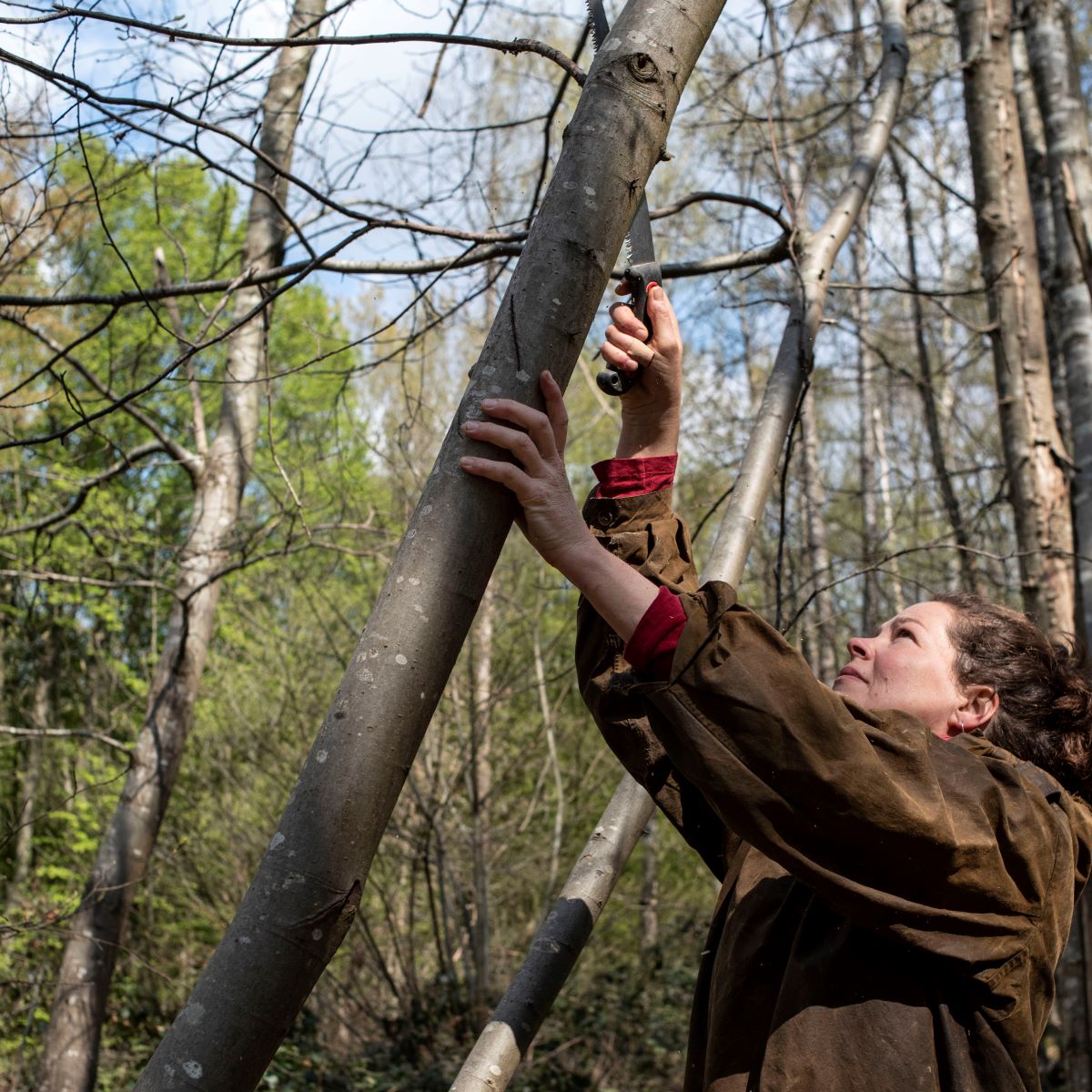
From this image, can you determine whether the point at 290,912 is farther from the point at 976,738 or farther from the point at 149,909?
the point at 149,909

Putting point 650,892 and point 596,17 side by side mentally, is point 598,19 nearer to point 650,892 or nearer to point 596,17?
point 596,17

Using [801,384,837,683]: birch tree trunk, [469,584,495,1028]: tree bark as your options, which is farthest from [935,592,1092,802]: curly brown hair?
[801,384,837,683]: birch tree trunk

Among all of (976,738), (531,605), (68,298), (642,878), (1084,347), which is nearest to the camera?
(976,738)

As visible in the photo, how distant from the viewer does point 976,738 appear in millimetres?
1787

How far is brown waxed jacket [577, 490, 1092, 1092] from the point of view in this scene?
1412mm

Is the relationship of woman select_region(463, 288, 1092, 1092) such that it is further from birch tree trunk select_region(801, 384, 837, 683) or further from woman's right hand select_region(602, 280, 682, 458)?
birch tree trunk select_region(801, 384, 837, 683)

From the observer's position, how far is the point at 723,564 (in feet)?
7.76

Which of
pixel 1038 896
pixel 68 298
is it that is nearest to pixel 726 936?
pixel 1038 896

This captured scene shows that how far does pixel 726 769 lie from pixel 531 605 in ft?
25.3

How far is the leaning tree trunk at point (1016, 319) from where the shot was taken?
4.37 m

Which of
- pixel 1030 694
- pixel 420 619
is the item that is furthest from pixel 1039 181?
pixel 420 619

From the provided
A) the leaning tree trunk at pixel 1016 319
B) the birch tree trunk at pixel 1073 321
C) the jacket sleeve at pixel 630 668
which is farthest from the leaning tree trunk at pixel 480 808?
the jacket sleeve at pixel 630 668

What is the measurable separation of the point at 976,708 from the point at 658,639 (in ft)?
2.55

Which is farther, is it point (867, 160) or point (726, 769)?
point (867, 160)
